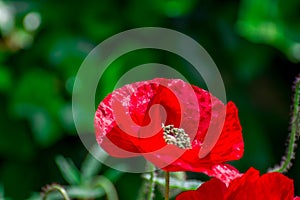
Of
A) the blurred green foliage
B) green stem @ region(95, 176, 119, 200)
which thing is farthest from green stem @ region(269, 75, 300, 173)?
the blurred green foliage

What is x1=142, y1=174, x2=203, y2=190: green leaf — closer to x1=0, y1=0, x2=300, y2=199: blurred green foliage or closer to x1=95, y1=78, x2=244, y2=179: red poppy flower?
x1=95, y1=78, x2=244, y2=179: red poppy flower

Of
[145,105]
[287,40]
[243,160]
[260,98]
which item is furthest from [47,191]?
[260,98]

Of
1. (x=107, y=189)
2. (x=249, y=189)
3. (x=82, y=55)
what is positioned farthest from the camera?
(x=82, y=55)

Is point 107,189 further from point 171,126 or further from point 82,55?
point 82,55

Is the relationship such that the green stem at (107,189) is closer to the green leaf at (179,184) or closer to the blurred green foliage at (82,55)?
the green leaf at (179,184)

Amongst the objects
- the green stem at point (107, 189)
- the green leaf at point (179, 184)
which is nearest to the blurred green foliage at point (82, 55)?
the green stem at point (107, 189)

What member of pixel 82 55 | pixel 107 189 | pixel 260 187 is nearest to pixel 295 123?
pixel 260 187

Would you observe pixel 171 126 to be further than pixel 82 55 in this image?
No
